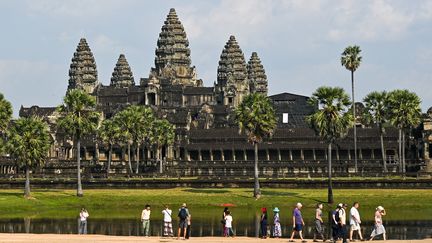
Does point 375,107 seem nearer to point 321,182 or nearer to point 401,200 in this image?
point 321,182

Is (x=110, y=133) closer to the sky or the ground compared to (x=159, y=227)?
closer to the sky

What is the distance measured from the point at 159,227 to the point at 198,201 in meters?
29.8

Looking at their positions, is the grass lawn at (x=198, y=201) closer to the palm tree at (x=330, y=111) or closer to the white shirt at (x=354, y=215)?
the palm tree at (x=330, y=111)

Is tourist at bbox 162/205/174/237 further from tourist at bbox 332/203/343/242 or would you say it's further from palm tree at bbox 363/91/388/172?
palm tree at bbox 363/91/388/172

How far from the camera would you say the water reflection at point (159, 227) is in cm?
6184

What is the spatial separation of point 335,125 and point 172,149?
80075 millimetres

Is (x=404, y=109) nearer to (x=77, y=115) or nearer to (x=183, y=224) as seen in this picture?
(x=77, y=115)

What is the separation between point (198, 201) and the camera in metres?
97.6

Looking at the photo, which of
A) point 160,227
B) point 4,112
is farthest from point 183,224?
point 4,112

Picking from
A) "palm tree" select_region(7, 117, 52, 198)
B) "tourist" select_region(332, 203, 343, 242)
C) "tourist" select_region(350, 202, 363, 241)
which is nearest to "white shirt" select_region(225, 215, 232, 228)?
"tourist" select_region(332, 203, 343, 242)

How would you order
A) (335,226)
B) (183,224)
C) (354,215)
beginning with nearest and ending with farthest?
1. (335,226)
2. (354,215)
3. (183,224)

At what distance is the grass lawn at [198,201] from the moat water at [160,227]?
741 cm

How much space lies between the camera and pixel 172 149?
175000 millimetres

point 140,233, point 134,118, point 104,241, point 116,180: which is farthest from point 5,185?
point 104,241
